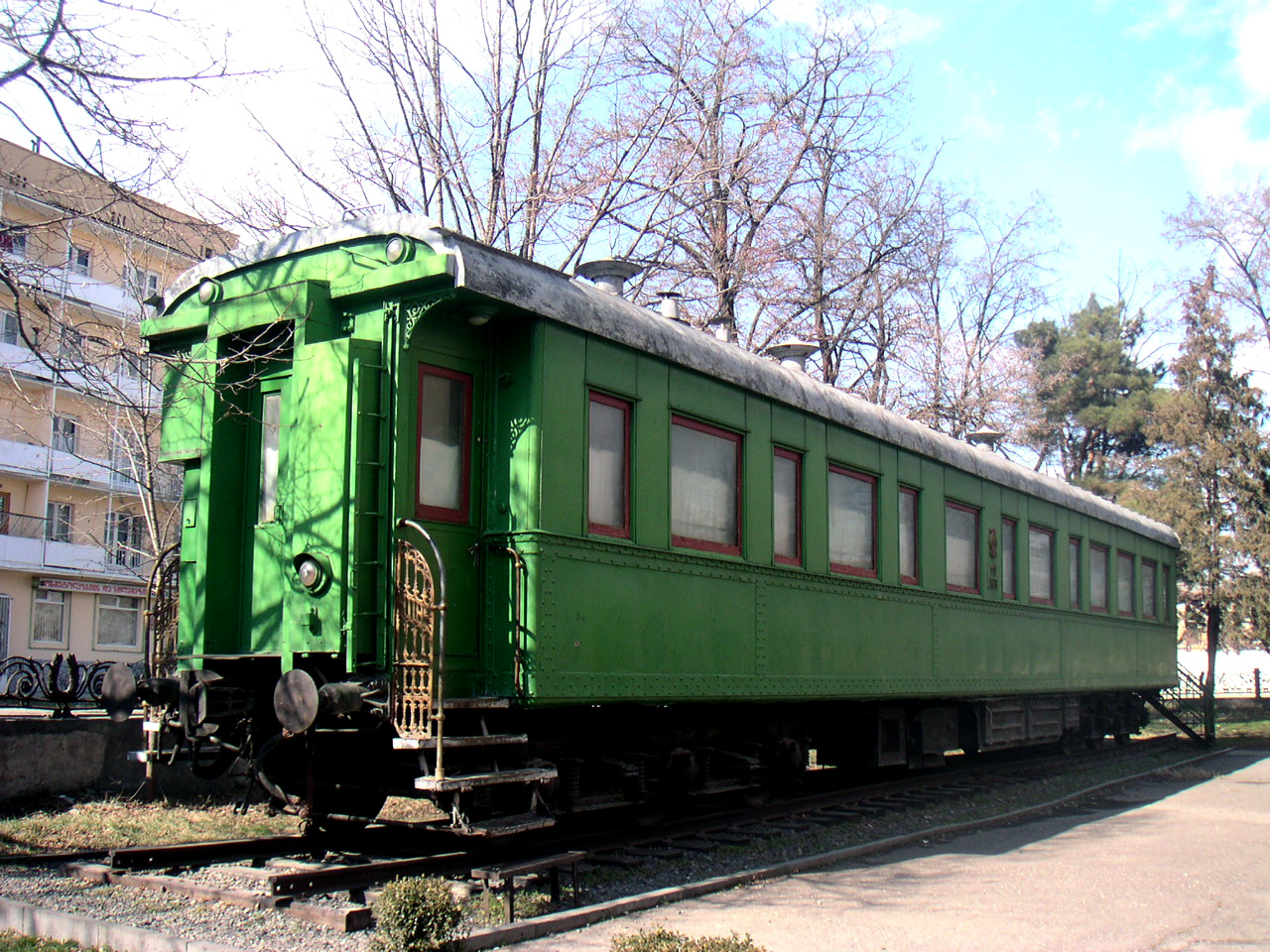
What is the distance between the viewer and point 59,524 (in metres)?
30.0

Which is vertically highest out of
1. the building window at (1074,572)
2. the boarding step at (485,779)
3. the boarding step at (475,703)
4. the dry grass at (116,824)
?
the building window at (1074,572)

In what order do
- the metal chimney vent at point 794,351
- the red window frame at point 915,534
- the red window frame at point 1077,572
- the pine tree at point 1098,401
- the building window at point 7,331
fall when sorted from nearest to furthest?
the red window frame at point 915,534 → the metal chimney vent at point 794,351 → the red window frame at point 1077,572 → the building window at point 7,331 → the pine tree at point 1098,401

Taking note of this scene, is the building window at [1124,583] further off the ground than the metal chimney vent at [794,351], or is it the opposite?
the metal chimney vent at [794,351]

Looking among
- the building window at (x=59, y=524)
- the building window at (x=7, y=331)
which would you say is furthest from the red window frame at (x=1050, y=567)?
the building window at (x=7, y=331)

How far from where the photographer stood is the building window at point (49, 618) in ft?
96.9

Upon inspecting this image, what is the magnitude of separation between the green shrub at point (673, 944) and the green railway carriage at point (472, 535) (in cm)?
145

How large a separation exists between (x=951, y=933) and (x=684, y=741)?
3086 mm

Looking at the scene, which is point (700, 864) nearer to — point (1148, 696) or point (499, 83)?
point (499, 83)

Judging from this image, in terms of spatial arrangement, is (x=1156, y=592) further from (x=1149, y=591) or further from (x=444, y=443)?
(x=444, y=443)

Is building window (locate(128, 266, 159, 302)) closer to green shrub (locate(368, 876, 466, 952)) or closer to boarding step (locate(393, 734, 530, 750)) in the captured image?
boarding step (locate(393, 734, 530, 750))

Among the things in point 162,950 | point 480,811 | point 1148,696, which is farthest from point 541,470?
point 1148,696

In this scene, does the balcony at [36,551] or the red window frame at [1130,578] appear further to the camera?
the balcony at [36,551]

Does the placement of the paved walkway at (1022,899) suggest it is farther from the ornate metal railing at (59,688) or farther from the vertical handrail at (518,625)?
the ornate metal railing at (59,688)

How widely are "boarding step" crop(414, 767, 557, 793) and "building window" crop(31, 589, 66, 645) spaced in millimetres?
26664
